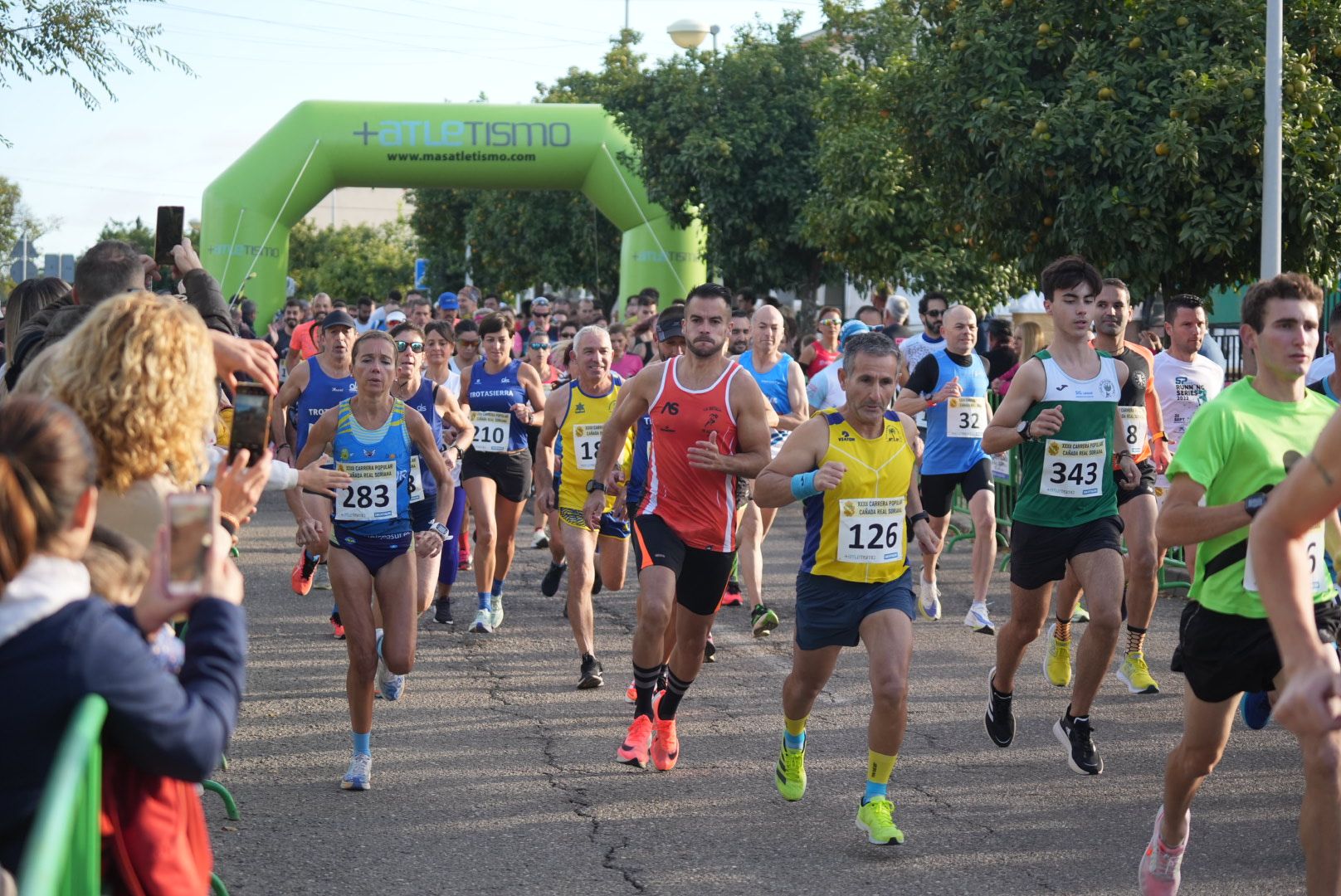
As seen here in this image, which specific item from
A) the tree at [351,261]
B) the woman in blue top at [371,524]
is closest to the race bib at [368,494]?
the woman in blue top at [371,524]

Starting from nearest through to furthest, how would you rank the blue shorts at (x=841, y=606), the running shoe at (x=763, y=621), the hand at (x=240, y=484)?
the hand at (x=240, y=484) → the blue shorts at (x=841, y=606) → the running shoe at (x=763, y=621)

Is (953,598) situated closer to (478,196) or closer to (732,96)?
(732,96)

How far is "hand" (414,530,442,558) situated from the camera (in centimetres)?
711

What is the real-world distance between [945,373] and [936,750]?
3853 millimetres

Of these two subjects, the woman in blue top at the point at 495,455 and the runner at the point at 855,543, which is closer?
the runner at the point at 855,543

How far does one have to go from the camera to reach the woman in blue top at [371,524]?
6.63m

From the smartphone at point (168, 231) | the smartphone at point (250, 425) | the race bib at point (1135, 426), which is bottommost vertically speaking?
the race bib at point (1135, 426)

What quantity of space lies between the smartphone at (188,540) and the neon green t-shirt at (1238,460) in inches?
122

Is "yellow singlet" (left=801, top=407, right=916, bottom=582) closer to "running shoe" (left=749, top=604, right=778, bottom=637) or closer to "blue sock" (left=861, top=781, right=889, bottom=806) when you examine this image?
"blue sock" (left=861, top=781, right=889, bottom=806)

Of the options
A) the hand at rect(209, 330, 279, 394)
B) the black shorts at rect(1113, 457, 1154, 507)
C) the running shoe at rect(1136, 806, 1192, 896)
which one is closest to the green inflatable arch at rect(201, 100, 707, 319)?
the black shorts at rect(1113, 457, 1154, 507)

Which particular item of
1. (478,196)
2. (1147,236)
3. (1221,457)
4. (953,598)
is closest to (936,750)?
(1221,457)

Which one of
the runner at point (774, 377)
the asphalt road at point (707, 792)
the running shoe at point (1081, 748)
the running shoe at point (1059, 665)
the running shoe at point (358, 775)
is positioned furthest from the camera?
the runner at point (774, 377)

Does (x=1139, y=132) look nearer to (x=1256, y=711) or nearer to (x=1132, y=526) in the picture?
(x=1132, y=526)

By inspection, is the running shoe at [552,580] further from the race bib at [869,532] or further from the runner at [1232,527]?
the runner at [1232,527]
